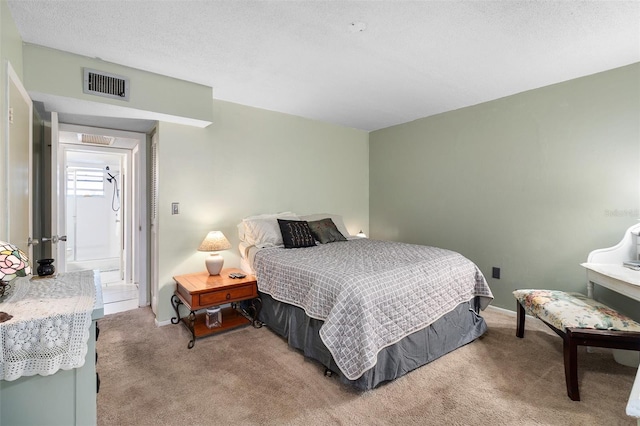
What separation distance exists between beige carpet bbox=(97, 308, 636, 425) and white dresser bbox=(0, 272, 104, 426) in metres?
0.69

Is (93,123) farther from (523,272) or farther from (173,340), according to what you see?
(523,272)

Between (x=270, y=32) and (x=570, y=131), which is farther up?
(x=270, y=32)

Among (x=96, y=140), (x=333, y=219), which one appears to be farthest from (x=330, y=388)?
(x=96, y=140)

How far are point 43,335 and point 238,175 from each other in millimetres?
2591

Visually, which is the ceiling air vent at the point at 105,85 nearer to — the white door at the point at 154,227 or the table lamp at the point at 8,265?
the white door at the point at 154,227

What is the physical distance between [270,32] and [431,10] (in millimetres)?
Answer: 1016

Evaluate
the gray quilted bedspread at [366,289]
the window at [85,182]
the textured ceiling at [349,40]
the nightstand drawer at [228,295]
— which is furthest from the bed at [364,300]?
the window at [85,182]

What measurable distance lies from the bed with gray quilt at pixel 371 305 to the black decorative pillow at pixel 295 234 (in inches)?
6.8

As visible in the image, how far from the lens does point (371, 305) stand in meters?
1.89

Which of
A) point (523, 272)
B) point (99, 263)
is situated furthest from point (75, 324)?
point (99, 263)

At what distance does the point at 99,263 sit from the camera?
596 centimetres

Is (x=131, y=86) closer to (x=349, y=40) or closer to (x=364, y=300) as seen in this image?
(x=349, y=40)

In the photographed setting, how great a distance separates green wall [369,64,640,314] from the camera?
258 centimetres

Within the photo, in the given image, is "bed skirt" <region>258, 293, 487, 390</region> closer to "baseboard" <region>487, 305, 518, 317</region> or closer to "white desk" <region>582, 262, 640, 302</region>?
"baseboard" <region>487, 305, 518, 317</region>
